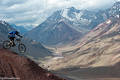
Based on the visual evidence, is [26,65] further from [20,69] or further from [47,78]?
[47,78]

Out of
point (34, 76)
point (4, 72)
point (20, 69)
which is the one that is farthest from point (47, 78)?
point (4, 72)

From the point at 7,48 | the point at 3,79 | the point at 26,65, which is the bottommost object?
the point at 3,79

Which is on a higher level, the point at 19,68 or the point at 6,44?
the point at 6,44

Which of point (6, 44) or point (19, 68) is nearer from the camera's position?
point (19, 68)

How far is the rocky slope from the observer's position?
3065 centimetres

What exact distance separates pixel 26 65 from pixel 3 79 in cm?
515

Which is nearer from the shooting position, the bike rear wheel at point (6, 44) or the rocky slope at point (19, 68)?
the rocky slope at point (19, 68)

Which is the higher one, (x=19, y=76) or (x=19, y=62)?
(x=19, y=62)

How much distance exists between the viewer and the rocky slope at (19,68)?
3065 cm

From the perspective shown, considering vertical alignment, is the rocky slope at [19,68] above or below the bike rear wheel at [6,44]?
below

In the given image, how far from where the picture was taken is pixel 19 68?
31734 mm

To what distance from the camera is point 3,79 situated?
2755 cm

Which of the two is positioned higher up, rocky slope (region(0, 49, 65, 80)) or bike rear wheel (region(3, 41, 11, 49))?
bike rear wheel (region(3, 41, 11, 49))

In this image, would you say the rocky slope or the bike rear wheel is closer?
the rocky slope
